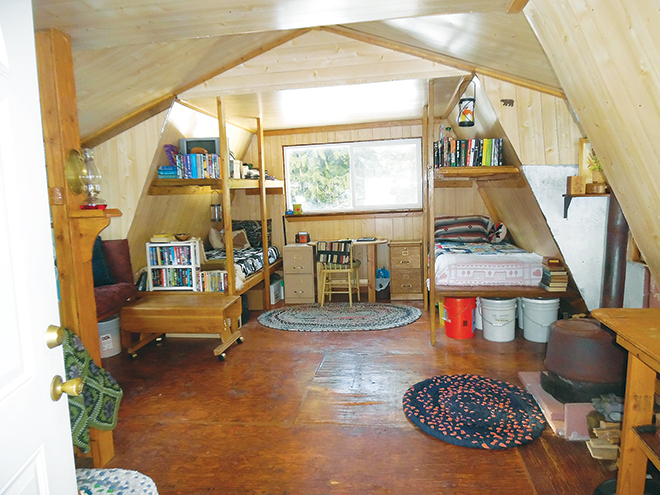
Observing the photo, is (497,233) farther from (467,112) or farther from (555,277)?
(467,112)

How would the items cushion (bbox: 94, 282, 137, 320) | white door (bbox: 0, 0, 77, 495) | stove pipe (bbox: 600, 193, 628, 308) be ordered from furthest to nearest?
cushion (bbox: 94, 282, 137, 320) → stove pipe (bbox: 600, 193, 628, 308) → white door (bbox: 0, 0, 77, 495)

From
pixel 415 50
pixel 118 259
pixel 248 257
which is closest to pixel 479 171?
pixel 415 50

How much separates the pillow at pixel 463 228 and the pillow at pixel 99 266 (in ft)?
11.9

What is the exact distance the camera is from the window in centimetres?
581

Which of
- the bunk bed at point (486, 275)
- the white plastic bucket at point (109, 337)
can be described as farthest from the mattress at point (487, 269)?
the white plastic bucket at point (109, 337)

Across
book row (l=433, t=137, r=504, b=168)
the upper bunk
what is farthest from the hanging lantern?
the upper bunk

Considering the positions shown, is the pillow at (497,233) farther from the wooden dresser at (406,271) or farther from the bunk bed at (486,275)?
the bunk bed at (486,275)

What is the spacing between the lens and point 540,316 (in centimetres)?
373

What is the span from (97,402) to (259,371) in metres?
1.40

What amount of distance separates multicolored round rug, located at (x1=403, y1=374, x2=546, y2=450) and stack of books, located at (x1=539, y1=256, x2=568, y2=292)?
1.18 m

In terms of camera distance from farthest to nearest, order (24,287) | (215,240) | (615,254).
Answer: (215,240), (615,254), (24,287)

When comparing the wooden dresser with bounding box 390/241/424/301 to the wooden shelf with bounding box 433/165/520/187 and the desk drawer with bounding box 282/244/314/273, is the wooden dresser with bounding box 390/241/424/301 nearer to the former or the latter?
the desk drawer with bounding box 282/244/314/273

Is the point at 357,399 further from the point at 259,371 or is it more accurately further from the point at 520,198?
the point at 520,198

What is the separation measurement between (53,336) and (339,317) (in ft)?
12.6
